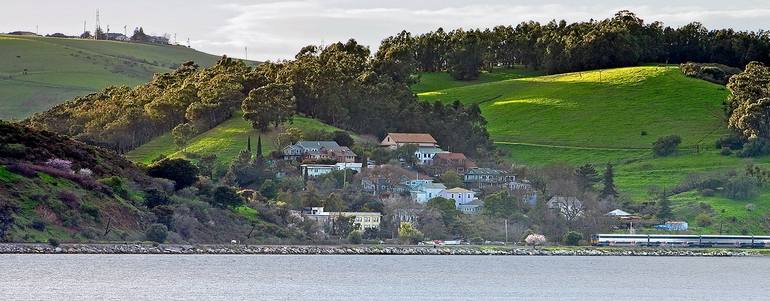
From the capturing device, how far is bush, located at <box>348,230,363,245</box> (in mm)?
120375

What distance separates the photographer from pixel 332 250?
381ft

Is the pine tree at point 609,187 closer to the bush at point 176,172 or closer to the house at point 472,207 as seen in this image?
the house at point 472,207

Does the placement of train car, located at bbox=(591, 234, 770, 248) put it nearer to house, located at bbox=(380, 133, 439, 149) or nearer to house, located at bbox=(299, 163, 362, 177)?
house, located at bbox=(299, 163, 362, 177)

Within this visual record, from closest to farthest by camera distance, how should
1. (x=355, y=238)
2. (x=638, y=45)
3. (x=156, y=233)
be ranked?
(x=156, y=233), (x=355, y=238), (x=638, y=45)

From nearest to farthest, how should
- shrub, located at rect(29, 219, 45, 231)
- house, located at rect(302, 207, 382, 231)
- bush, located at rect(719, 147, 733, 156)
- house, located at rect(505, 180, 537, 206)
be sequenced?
shrub, located at rect(29, 219, 45, 231) → house, located at rect(302, 207, 382, 231) → house, located at rect(505, 180, 537, 206) → bush, located at rect(719, 147, 733, 156)

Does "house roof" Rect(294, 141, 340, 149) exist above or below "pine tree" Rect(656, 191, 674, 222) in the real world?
above

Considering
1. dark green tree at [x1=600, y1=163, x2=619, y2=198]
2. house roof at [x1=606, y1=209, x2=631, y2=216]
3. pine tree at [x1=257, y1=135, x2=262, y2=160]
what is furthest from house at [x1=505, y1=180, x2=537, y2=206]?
pine tree at [x1=257, y1=135, x2=262, y2=160]

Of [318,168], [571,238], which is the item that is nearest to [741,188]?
[571,238]

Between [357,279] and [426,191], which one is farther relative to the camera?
[426,191]

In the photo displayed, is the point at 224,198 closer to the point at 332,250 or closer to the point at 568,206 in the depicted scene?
the point at 332,250

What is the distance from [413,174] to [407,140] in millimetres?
8967

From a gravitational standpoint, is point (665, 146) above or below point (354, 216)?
above

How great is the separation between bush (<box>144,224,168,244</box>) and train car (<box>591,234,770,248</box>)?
40086 millimetres

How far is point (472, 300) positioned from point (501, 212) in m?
54.4
